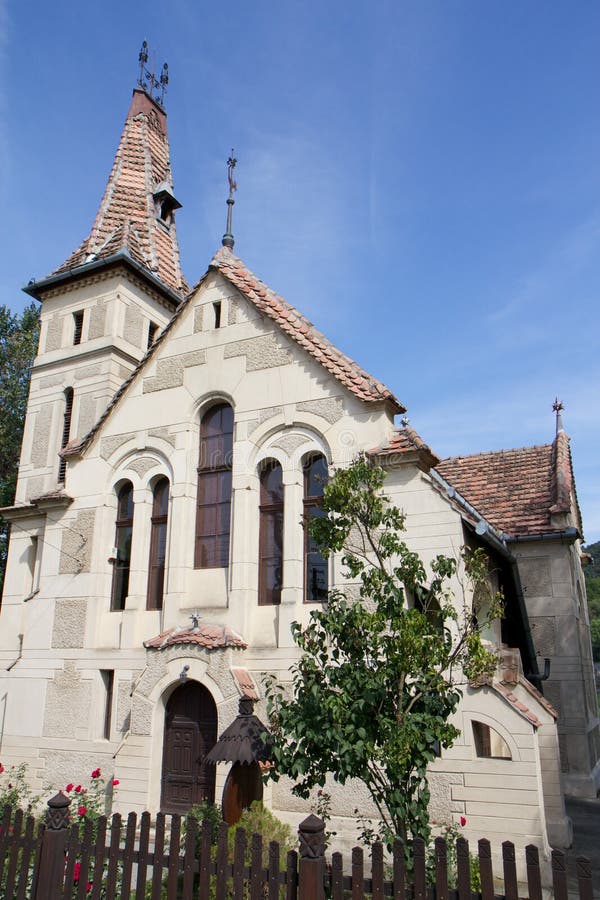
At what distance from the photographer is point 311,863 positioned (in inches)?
209

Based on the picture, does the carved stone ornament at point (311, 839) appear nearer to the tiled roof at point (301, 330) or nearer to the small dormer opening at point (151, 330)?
the tiled roof at point (301, 330)

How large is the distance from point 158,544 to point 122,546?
1022 millimetres

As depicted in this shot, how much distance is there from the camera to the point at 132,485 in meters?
14.4

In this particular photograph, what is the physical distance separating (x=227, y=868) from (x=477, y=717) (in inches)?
197

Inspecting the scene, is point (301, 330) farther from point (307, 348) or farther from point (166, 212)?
point (166, 212)

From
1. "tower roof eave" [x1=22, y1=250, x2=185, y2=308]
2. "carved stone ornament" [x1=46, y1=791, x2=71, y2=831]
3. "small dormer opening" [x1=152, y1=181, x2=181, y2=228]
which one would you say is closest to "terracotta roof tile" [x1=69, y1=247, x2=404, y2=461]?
"tower roof eave" [x1=22, y1=250, x2=185, y2=308]

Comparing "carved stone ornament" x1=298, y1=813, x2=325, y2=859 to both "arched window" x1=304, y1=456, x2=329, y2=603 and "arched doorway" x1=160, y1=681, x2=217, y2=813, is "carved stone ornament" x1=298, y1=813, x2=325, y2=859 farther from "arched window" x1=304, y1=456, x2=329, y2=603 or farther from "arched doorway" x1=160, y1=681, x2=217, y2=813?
"arched doorway" x1=160, y1=681, x2=217, y2=813

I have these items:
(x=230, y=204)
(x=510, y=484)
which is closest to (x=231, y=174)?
(x=230, y=204)

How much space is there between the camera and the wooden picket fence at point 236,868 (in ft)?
16.0

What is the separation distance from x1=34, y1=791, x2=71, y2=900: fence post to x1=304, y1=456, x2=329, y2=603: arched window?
5763 millimetres

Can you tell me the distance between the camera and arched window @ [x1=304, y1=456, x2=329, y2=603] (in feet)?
38.8

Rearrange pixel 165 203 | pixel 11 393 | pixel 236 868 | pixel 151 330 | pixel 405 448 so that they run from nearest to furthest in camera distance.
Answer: pixel 236 868
pixel 405 448
pixel 151 330
pixel 165 203
pixel 11 393

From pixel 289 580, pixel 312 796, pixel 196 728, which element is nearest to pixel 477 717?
pixel 312 796

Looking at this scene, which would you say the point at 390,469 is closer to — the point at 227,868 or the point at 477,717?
the point at 477,717
